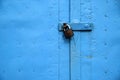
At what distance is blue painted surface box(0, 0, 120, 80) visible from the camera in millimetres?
2480

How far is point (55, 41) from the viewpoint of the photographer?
8.20 feet

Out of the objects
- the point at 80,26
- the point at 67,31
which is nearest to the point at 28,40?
the point at 67,31

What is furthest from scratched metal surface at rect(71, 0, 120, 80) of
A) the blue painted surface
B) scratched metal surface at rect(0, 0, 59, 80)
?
scratched metal surface at rect(0, 0, 59, 80)

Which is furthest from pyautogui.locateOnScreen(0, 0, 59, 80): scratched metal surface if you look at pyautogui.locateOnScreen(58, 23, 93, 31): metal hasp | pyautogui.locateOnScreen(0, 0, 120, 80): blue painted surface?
pyautogui.locateOnScreen(58, 23, 93, 31): metal hasp

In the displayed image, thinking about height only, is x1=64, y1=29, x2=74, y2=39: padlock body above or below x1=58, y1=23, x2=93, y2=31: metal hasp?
below

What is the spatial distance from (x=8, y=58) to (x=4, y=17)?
0.35m

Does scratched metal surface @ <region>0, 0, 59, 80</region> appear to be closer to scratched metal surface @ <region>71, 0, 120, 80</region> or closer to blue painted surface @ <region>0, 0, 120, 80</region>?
blue painted surface @ <region>0, 0, 120, 80</region>

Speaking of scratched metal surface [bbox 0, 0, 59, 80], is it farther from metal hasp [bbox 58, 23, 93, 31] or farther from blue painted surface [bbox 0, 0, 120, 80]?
metal hasp [bbox 58, 23, 93, 31]

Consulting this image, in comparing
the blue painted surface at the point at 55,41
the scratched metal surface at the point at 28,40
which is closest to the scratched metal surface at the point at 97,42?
the blue painted surface at the point at 55,41

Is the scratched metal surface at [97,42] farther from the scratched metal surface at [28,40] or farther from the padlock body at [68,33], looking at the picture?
the scratched metal surface at [28,40]

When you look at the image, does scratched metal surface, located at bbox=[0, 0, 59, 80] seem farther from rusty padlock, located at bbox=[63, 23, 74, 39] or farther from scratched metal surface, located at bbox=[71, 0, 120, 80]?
scratched metal surface, located at bbox=[71, 0, 120, 80]

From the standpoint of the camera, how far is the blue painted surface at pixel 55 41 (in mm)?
2480

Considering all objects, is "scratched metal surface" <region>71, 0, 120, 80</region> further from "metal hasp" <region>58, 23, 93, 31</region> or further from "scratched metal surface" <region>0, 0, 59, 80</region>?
"scratched metal surface" <region>0, 0, 59, 80</region>

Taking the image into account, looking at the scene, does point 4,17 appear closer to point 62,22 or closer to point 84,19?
point 62,22
